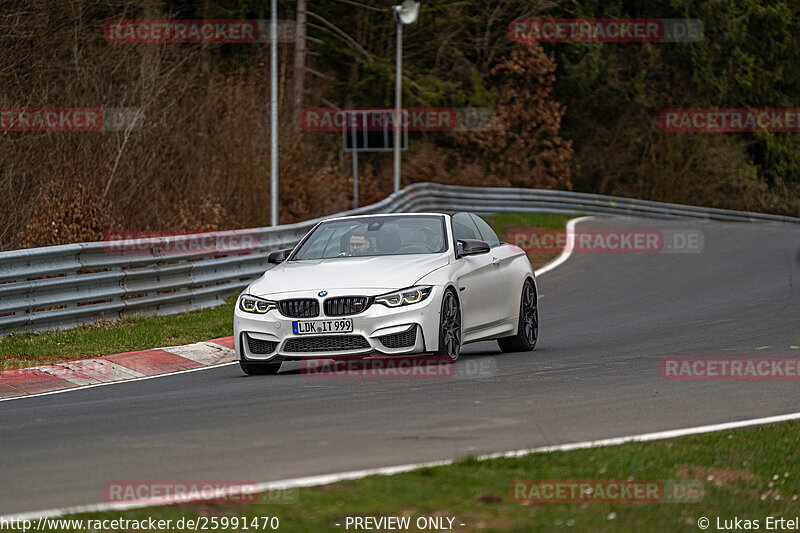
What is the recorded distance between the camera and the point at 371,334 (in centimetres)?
1181

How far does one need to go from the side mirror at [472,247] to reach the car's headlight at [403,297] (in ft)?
3.75

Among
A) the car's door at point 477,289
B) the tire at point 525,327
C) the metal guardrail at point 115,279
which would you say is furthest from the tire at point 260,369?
the metal guardrail at point 115,279

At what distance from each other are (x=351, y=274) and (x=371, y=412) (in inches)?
121

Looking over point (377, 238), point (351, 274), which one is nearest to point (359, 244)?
point (377, 238)

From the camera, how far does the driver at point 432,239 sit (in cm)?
1311

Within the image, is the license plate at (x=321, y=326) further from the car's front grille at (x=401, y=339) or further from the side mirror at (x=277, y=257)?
the side mirror at (x=277, y=257)

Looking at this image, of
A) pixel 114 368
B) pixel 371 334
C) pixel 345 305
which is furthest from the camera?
pixel 114 368

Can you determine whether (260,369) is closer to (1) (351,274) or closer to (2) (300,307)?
(2) (300,307)

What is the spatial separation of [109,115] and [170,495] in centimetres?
2288

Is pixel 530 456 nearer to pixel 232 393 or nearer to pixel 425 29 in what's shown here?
pixel 232 393

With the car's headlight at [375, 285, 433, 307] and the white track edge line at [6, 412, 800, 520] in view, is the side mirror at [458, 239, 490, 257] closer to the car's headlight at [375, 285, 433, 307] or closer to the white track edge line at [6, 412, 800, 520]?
the car's headlight at [375, 285, 433, 307]

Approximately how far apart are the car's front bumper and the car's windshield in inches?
45.7

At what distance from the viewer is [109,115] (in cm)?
2844

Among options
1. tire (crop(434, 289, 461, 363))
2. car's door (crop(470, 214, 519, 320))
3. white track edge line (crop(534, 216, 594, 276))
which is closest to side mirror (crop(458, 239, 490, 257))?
car's door (crop(470, 214, 519, 320))
